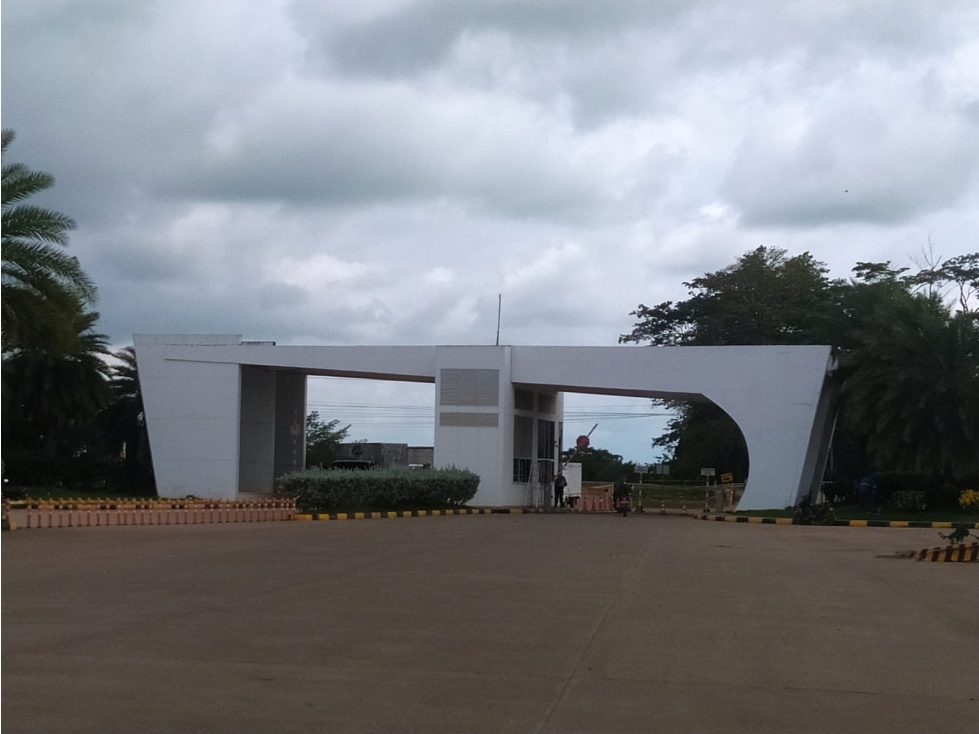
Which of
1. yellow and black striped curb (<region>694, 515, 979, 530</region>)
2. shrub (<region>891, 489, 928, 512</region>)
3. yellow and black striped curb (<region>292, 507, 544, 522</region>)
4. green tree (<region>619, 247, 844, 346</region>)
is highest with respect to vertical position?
green tree (<region>619, 247, 844, 346</region>)

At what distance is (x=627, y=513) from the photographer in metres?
35.6

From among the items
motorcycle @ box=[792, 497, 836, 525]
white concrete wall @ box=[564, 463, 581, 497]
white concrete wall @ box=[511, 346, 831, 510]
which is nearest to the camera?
motorcycle @ box=[792, 497, 836, 525]

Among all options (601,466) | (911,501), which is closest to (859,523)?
Answer: (911,501)

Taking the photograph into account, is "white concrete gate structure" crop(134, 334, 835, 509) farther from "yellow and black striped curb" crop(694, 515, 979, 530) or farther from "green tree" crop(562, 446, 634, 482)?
"green tree" crop(562, 446, 634, 482)

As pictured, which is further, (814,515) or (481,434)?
(481,434)

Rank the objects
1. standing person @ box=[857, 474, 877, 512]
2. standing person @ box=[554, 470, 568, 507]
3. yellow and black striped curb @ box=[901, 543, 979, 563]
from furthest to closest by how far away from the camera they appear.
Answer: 1. standing person @ box=[554, 470, 568, 507]
2. standing person @ box=[857, 474, 877, 512]
3. yellow and black striped curb @ box=[901, 543, 979, 563]

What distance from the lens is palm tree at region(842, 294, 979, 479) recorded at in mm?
31219

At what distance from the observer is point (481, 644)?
28.1 ft

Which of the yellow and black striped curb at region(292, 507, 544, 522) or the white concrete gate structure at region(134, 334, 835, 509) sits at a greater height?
the white concrete gate structure at region(134, 334, 835, 509)

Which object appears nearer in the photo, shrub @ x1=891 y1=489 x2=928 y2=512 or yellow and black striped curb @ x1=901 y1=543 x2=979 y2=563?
yellow and black striped curb @ x1=901 y1=543 x2=979 y2=563

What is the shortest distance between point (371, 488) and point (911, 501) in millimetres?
16975

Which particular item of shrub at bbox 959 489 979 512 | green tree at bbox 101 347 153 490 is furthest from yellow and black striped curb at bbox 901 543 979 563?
green tree at bbox 101 347 153 490

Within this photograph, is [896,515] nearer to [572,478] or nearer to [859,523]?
[859,523]

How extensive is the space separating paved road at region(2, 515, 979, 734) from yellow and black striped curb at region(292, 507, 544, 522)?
13561 mm
